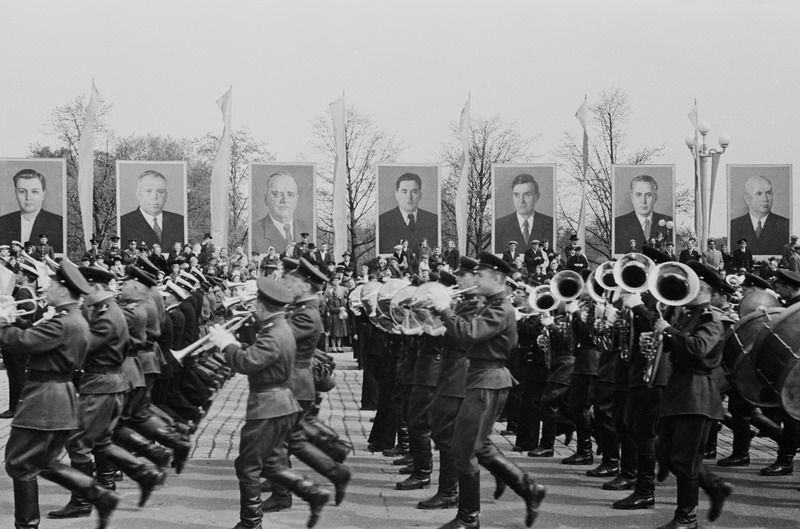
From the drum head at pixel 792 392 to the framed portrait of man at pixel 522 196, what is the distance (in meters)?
20.7

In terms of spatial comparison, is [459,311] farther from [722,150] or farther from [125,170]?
[722,150]

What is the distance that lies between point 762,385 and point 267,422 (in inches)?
163

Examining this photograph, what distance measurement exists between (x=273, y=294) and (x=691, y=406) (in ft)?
10.9

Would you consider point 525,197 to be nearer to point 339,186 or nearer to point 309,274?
point 339,186

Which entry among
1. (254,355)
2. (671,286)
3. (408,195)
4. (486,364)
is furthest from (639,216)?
(254,355)

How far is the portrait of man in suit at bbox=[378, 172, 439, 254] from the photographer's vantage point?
27578mm

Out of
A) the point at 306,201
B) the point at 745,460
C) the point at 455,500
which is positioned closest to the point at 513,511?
the point at 455,500

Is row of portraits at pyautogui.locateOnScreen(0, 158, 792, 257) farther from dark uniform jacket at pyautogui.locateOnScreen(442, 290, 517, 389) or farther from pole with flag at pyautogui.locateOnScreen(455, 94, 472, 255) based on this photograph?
dark uniform jacket at pyautogui.locateOnScreen(442, 290, 517, 389)

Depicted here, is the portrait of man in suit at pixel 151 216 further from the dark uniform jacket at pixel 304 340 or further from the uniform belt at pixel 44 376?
the uniform belt at pixel 44 376

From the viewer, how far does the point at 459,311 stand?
8562 millimetres

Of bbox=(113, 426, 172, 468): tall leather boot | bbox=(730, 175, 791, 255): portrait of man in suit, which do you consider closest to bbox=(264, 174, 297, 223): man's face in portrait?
bbox=(730, 175, 791, 255): portrait of man in suit

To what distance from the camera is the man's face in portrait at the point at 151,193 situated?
27352 millimetres

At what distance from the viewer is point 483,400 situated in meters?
7.77

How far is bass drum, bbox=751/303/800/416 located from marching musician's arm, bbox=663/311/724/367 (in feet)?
1.17
